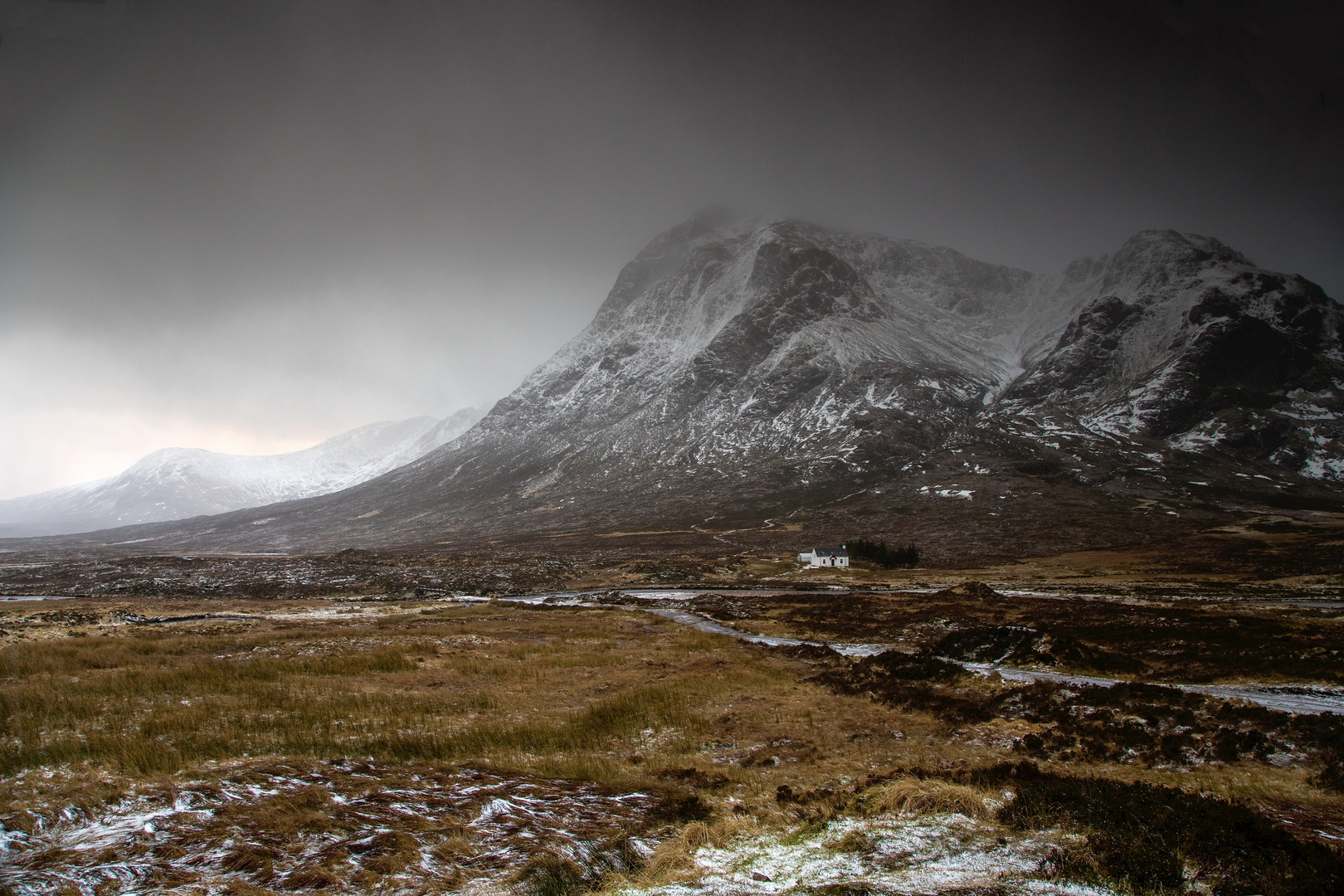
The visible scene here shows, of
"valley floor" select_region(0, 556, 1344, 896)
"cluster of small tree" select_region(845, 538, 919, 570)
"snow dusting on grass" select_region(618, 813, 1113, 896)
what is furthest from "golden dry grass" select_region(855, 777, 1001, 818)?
"cluster of small tree" select_region(845, 538, 919, 570)

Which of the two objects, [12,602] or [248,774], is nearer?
[248,774]

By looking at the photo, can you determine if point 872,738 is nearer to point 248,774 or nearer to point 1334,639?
point 248,774

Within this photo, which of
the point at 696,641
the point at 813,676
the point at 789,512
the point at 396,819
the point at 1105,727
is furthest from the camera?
the point at 789,512

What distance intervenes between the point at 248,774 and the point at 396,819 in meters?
3.48

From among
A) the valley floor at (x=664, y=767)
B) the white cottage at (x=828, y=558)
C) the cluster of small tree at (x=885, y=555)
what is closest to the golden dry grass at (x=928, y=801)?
the valley floor at (x=664, y=767)

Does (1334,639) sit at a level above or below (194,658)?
below

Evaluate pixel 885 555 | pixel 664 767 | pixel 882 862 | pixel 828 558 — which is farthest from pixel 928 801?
pixel 885 555

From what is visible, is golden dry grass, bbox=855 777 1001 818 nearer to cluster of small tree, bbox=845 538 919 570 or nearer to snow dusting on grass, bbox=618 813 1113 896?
snow dusting on grass, bbox=618 813 1113 896

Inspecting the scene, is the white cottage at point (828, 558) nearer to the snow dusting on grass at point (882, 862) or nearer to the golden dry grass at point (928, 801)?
the golden dry grass at point (928, 801)

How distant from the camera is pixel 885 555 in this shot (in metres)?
86.2

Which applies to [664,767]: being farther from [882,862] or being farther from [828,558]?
[828,558]

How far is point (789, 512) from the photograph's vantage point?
493 feet

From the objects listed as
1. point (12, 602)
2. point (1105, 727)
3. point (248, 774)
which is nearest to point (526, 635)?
point (248, 774)

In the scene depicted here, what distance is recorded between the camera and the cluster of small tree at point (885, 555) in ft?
279
